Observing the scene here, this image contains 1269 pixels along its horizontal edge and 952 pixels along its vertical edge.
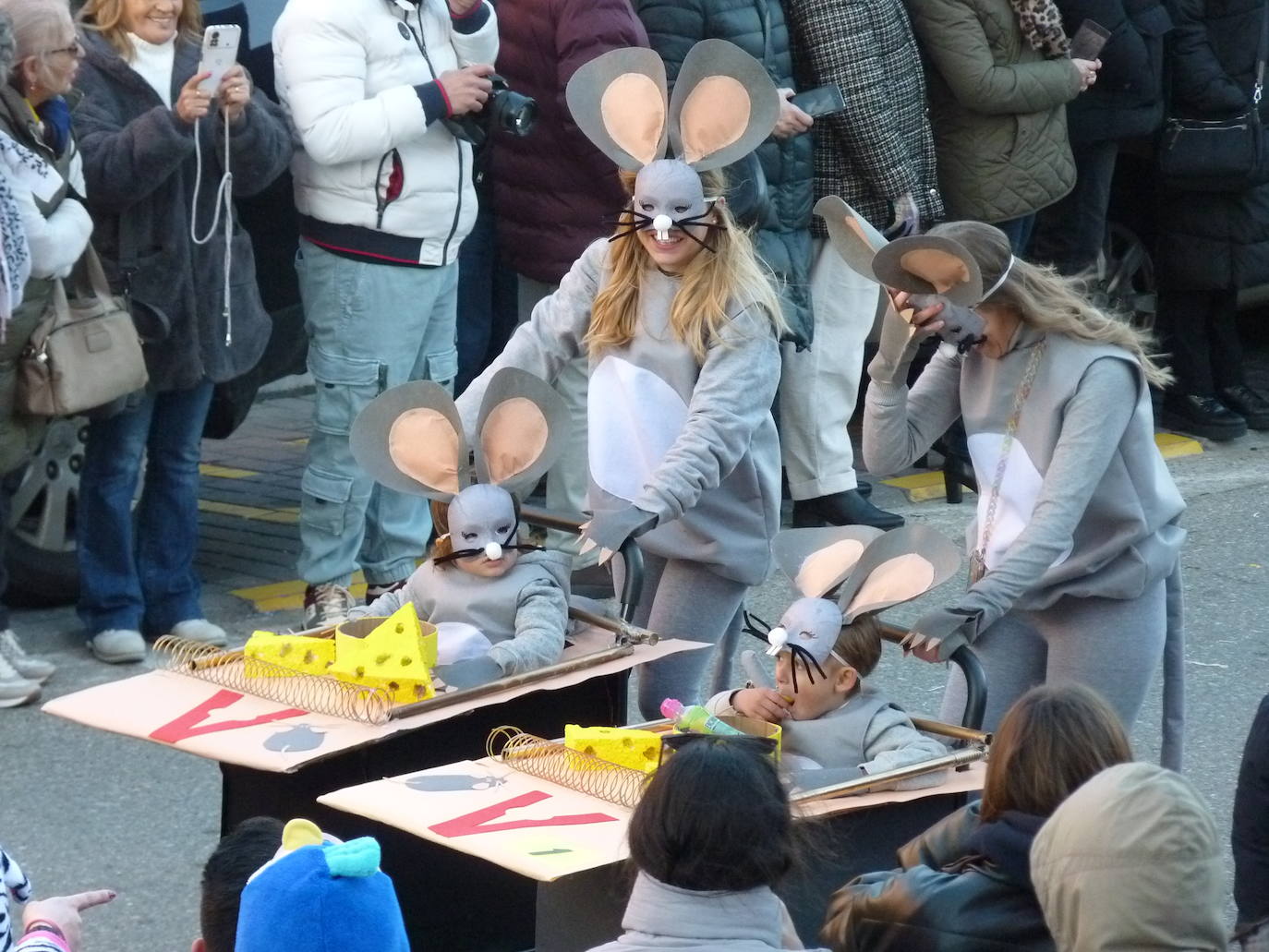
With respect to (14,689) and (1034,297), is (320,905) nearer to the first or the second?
(1034,297)

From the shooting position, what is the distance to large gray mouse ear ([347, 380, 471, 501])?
431 centimetres

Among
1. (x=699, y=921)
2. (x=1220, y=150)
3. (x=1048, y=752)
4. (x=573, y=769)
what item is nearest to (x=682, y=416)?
(x=573, y=769)

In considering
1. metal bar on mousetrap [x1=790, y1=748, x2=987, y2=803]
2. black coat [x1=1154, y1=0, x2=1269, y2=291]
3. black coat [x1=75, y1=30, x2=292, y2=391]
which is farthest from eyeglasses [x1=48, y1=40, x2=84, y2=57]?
black coat [x1=1154, y1=0, x2=1269, y2=291]

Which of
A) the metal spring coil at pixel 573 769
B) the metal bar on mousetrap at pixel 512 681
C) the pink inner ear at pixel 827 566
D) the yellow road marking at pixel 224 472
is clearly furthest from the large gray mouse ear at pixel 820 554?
the yellow road marking at pixel 224 472

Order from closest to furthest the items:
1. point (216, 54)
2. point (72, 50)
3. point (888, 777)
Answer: point (888, 777) → point (72, 50) → point (216, 54)

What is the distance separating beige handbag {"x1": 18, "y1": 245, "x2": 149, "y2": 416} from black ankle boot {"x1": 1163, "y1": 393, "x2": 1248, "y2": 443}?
489 cm

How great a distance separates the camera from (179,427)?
597 centimetres

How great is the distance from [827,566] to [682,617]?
581 millimetres

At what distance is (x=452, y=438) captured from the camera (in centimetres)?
433

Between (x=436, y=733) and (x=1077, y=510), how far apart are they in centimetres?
129

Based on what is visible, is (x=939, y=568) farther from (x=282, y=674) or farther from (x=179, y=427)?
(x=179, y=427)

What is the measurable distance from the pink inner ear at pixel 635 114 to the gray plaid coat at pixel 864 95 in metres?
2.64

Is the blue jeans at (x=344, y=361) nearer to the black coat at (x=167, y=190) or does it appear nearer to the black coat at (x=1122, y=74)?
the black coat at (x=167, y=190)

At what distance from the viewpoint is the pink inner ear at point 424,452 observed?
170 inches
